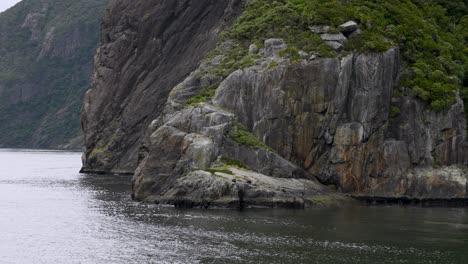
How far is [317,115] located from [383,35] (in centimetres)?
1410

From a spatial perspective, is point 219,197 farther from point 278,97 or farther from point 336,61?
point 336,61

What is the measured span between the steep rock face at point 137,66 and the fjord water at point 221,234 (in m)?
51.1

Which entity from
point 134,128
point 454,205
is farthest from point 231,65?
point 134,128

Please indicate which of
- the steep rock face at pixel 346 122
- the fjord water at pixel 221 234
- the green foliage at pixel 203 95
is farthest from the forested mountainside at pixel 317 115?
the fjord water at pixel 221 234

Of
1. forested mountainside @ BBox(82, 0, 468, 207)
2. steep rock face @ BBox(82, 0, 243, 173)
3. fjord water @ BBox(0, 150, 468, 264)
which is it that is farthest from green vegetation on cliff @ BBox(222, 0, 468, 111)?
steep rock face @ BBox(82, 0, 243, 173)

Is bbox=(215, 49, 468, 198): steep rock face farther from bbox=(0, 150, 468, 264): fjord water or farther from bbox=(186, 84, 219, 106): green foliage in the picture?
bbox=(0, 150, 468, 264): fjord water

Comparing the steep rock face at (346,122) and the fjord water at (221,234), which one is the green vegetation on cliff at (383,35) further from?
the fjord water at (221,234)

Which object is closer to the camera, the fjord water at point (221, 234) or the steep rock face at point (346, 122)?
the fjord water at point (221, 234)

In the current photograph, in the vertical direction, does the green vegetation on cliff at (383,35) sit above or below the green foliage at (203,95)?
above

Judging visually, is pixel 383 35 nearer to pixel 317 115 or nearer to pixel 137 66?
pixel 317 115

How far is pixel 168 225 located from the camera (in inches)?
2862

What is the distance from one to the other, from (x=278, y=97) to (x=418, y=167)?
18162 mm

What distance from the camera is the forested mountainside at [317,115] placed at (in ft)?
295

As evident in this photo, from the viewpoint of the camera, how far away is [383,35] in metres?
101
